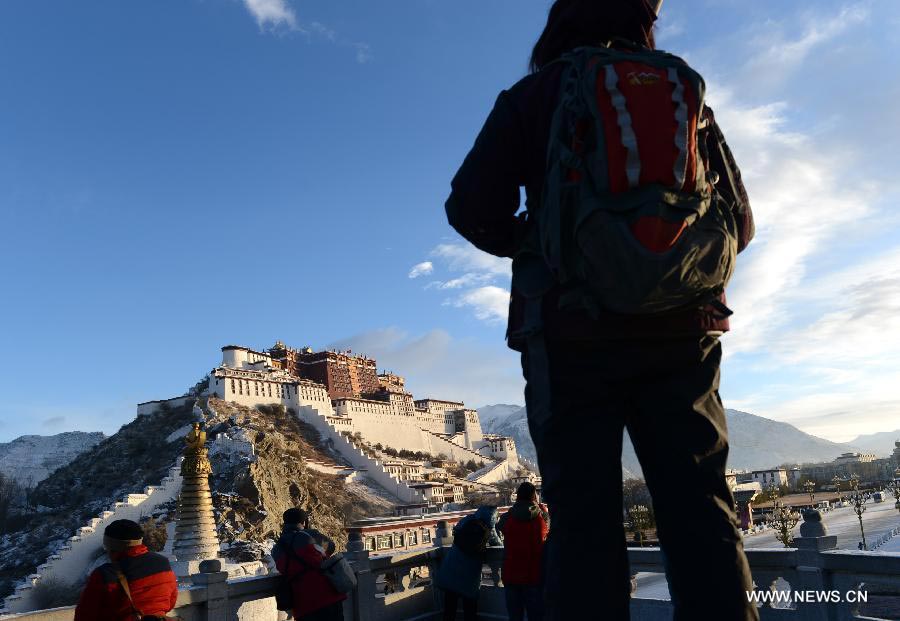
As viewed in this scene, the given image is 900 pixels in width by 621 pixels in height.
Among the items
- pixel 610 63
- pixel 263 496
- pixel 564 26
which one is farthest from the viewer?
pixel 263 496

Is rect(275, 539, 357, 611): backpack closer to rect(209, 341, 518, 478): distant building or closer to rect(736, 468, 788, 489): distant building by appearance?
rect(209, 341, 518, 478): distant building

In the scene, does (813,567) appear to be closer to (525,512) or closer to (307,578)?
(525,512)

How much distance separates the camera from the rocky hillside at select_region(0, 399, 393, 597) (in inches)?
1989

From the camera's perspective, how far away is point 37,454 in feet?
591

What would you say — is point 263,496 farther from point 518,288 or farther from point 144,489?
point 518,288

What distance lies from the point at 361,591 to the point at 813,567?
4367 millimetres

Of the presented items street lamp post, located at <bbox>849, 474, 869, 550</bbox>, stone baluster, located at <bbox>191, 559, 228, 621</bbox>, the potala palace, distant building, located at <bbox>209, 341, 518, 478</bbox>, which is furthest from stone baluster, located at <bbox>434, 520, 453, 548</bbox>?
the potala palace

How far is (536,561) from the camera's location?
619 cm

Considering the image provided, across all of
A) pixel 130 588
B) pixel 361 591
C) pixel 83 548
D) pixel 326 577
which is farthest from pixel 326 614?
pixel 83 548

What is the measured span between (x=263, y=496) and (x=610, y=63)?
56.8 m

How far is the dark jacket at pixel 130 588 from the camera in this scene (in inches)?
149

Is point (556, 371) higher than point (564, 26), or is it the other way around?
point (564, 26)

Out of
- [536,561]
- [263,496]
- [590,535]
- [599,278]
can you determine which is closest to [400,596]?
[536,561]

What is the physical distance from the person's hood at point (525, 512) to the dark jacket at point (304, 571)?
1.96 meters
